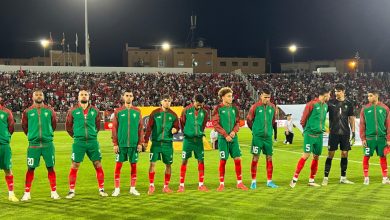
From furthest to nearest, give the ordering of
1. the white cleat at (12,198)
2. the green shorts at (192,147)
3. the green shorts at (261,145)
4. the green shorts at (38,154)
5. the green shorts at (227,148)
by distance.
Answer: the green shorts at (261,145) → the green shorts at (227,148) → the green shorts at (192,147) → the green shorts at (38,154) → the white cleat at (12,198)

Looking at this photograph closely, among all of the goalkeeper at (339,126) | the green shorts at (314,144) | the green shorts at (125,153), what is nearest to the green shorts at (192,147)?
the green shorts at (125,153)

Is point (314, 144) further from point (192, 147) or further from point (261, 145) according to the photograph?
point (192, 147)

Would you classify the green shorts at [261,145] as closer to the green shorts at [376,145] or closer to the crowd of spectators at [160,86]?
the green shorts at [376,145]

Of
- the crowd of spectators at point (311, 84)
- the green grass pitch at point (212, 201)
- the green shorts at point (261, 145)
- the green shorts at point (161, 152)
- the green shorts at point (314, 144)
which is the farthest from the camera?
the crowd of spectators at point (311, 84)

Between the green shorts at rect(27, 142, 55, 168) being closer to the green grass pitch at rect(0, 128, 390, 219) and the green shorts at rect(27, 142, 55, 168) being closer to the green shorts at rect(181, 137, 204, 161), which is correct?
the green grass pitch at rect(0, 128, 390, 219)

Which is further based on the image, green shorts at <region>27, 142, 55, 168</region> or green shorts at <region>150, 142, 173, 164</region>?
green shorts at <region>150, 142, 173, 164</region>

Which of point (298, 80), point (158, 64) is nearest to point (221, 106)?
point (298, 80)

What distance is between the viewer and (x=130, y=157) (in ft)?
32.7

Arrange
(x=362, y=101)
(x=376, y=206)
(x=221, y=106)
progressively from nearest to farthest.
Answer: (x=376, y=206), (x=221, y=106), (x=362, y=101)

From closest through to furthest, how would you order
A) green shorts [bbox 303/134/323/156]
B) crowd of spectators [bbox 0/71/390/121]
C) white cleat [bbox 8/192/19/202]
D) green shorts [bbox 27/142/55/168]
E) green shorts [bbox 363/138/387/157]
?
white cleat [bbox 8/192/19/202] < green shorts [bbox 27/142/55/168] < green shorts [bbox 303/134/323/156] < green shorts [bbox 363/138/387/157] < crowd of spectators [bbox 0/71/390/121]

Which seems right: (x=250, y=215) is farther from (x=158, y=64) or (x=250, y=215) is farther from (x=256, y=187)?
(x=158, y=64)

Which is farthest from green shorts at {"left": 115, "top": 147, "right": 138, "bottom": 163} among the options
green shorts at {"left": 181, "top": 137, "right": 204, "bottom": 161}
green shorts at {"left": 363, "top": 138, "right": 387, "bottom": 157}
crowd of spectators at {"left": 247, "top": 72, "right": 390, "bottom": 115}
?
crowd of spectators at {"left": 247, "top": 72, "right": 390, "bottom": 115}

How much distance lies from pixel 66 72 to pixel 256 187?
4527cm

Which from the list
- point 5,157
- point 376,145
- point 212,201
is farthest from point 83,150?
point 376,145
